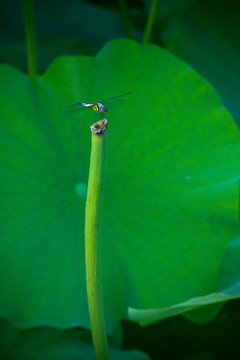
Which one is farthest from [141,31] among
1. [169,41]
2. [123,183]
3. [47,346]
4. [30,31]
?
[47,346]

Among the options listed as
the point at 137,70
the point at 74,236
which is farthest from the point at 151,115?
the point at 74,236

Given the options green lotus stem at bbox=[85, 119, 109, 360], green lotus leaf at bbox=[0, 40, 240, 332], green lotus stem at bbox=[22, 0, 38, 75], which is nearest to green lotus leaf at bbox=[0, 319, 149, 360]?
green lotus leaf at bbox=[0, 40, 240, 332]

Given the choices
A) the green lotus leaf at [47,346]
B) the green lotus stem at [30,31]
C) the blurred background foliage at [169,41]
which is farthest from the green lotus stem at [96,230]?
the green lotus stem at [30,31]

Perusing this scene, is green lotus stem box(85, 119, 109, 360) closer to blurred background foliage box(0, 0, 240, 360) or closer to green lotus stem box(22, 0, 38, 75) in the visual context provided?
blurred background foliage box(0, 0, 240, 360)

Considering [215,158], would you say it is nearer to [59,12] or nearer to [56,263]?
[56,263]

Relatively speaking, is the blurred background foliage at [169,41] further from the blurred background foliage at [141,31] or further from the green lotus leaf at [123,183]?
the green lotus leaf at [123,183]

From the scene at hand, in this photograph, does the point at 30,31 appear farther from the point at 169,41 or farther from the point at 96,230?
the point at 96,230
